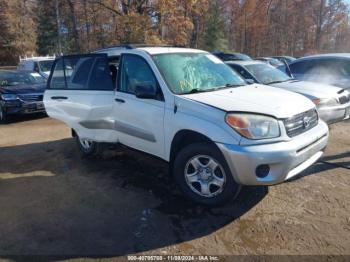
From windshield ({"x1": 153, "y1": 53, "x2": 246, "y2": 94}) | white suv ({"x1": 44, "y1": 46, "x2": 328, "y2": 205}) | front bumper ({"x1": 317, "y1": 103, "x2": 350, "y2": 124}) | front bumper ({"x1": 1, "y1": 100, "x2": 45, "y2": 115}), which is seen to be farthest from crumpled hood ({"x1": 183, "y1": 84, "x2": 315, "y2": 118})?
front bumper ({"x1": 1, "y1": 100, "x2": 45, "y2": 115})

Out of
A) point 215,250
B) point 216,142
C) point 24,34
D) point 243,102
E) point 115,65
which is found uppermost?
point 24,34

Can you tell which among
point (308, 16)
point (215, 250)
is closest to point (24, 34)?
point (308, 16)

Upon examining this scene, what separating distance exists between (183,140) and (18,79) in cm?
891

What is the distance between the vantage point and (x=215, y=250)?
3080 millimetres

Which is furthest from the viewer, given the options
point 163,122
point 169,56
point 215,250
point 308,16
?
point 308,16

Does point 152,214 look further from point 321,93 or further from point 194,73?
point 321,93

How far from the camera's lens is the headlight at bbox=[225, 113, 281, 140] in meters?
3.38

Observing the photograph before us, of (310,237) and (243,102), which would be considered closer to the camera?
(310,237)

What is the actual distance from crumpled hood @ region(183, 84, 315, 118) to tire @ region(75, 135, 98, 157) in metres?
2.41

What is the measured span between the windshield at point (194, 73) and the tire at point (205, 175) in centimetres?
81

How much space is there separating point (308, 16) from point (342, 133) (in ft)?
147

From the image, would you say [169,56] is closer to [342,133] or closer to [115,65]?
[115,65]

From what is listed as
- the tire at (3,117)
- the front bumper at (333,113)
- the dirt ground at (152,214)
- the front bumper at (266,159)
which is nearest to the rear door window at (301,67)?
the front bumper at (333,113)

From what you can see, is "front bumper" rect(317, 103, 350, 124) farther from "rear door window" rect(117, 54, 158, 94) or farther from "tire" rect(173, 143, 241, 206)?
"rear door window" rect(117, 54, 158, 94)
